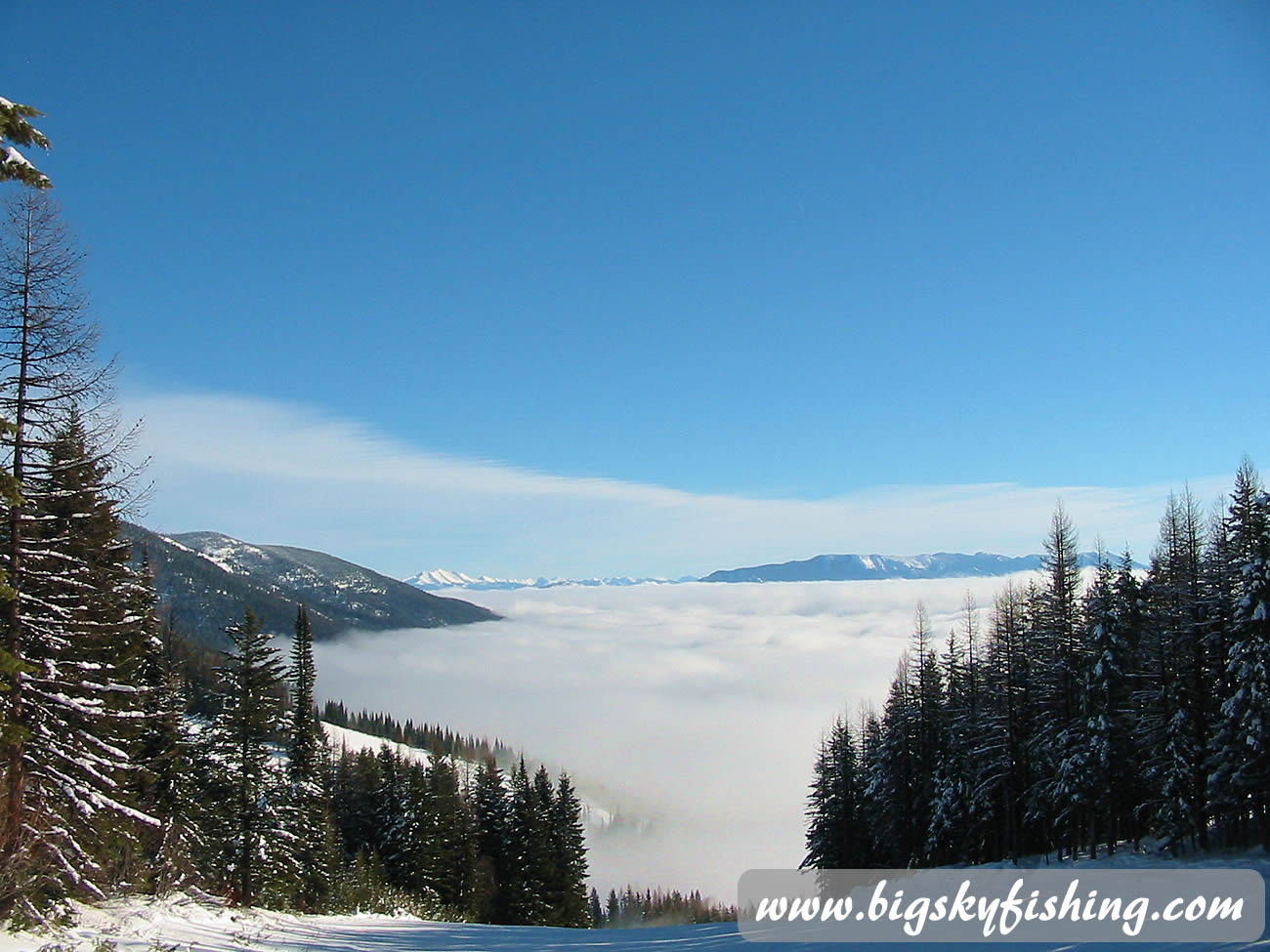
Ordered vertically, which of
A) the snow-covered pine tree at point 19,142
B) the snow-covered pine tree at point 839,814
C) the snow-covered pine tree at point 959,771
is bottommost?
the snow-covered pine tree at point 839,814

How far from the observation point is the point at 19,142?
8867mm

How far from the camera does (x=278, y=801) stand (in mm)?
29188

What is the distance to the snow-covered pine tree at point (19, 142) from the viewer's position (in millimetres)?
8555

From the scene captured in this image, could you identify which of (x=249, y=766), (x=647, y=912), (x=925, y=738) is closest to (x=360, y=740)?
(x=647, y=912)

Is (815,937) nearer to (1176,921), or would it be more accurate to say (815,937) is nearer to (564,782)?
(1176,921)

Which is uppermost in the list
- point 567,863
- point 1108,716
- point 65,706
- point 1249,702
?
point 65,706

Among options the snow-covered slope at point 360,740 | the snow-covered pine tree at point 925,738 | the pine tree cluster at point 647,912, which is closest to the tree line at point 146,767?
the snow-covered pine tree at point 925,738

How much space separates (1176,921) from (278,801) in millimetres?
27808

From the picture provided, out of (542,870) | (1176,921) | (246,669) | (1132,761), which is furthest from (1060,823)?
(246,669)

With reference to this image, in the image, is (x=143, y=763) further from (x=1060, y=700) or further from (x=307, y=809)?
(x=1060, y=700)

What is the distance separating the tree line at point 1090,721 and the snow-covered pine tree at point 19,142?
30639 mm

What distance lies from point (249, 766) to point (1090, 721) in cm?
3058

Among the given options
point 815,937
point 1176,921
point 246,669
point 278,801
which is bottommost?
point 278,801

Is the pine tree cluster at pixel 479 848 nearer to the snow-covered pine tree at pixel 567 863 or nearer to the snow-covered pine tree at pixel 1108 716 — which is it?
the snow-covered pine tree at pixel 567 863
